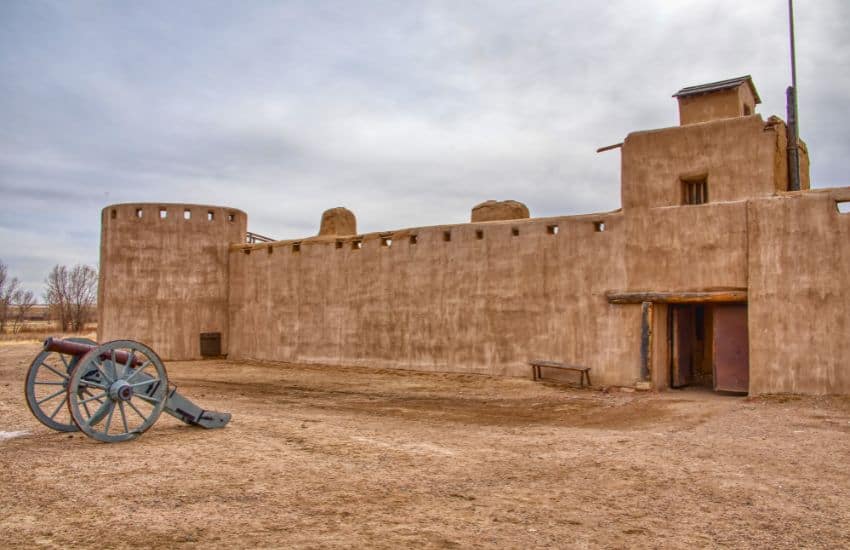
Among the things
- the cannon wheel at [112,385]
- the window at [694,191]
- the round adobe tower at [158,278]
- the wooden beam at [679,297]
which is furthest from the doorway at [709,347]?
the round adobe tower at [158,278]

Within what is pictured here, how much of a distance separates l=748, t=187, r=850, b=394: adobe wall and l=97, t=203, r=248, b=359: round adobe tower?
1571 cm

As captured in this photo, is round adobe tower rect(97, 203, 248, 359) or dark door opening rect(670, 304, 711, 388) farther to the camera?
round adobe tower rect(97, 203, 248, 359)

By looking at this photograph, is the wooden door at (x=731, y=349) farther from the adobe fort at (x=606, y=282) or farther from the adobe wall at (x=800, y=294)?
the adobe wall at (x=800, y=294)

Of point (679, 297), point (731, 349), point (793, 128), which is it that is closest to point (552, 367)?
point (679, 297)

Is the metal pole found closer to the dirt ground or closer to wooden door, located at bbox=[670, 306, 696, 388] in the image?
wooden door, located at bbox=[670, 306, 696, 388]

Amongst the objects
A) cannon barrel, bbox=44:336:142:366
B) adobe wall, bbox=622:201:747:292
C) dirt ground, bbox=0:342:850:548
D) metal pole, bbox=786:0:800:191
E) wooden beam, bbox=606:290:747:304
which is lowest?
dirt ground, bbox=0:342:850:548

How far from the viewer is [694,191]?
14.1 meters

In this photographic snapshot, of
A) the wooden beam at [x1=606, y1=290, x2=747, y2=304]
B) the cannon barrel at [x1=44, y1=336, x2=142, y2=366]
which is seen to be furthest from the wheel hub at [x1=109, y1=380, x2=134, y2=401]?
the wooden beam at [x1=606, y1=290, x2=747, y2=304]

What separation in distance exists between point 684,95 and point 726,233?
14.4 feet

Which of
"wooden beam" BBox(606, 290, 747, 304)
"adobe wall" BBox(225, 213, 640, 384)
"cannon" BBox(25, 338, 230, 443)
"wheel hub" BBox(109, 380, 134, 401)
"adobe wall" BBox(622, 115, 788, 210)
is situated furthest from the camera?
"adobe wall" BBox(225, 213, 640, 384)

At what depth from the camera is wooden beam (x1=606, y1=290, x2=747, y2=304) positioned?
12398mm

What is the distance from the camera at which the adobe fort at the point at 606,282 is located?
463 inches

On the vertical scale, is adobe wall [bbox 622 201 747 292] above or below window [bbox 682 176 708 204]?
below

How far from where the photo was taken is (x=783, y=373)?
1170 centimetres
